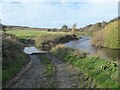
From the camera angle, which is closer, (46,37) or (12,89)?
(12,89)

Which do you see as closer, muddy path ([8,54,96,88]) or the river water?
muddy path ([8,54,96,88])

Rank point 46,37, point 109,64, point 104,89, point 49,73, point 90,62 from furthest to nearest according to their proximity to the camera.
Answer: point 46,37
point 90,62
point 49,73
point 109,64
point 104,89

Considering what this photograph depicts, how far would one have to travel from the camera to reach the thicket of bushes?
67000mm

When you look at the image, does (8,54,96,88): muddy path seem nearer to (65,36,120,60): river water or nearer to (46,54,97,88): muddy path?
(46,54,97,88): muddy path

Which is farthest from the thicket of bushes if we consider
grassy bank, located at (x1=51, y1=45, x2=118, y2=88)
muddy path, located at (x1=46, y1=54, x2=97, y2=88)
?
muddy path, located at (x1=46, y1=54, x2=97, y2=88)

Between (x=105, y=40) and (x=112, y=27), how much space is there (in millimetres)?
4054

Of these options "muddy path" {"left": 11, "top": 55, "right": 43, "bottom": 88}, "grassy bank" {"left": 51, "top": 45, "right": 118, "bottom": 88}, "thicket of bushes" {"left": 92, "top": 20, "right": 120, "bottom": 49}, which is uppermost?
"thicket of bushes" {"left": 92, "top": 20, "right": 120, "bottom": 49}

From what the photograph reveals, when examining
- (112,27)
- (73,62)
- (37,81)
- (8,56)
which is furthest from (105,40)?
(37,81)

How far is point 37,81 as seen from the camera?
2291 centimetres

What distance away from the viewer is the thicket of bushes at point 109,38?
67.0m

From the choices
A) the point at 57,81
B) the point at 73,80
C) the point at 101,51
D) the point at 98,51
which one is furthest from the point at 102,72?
the point at 101,51

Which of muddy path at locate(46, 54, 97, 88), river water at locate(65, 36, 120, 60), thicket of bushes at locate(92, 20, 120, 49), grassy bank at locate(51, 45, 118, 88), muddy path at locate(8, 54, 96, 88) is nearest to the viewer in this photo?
grassy bank at locate(51, 45, 118, 88)

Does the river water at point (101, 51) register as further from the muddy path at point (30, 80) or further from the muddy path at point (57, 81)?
the muddy path at point (30, 80)

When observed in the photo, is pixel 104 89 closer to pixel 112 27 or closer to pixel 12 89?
pixel 12 89
